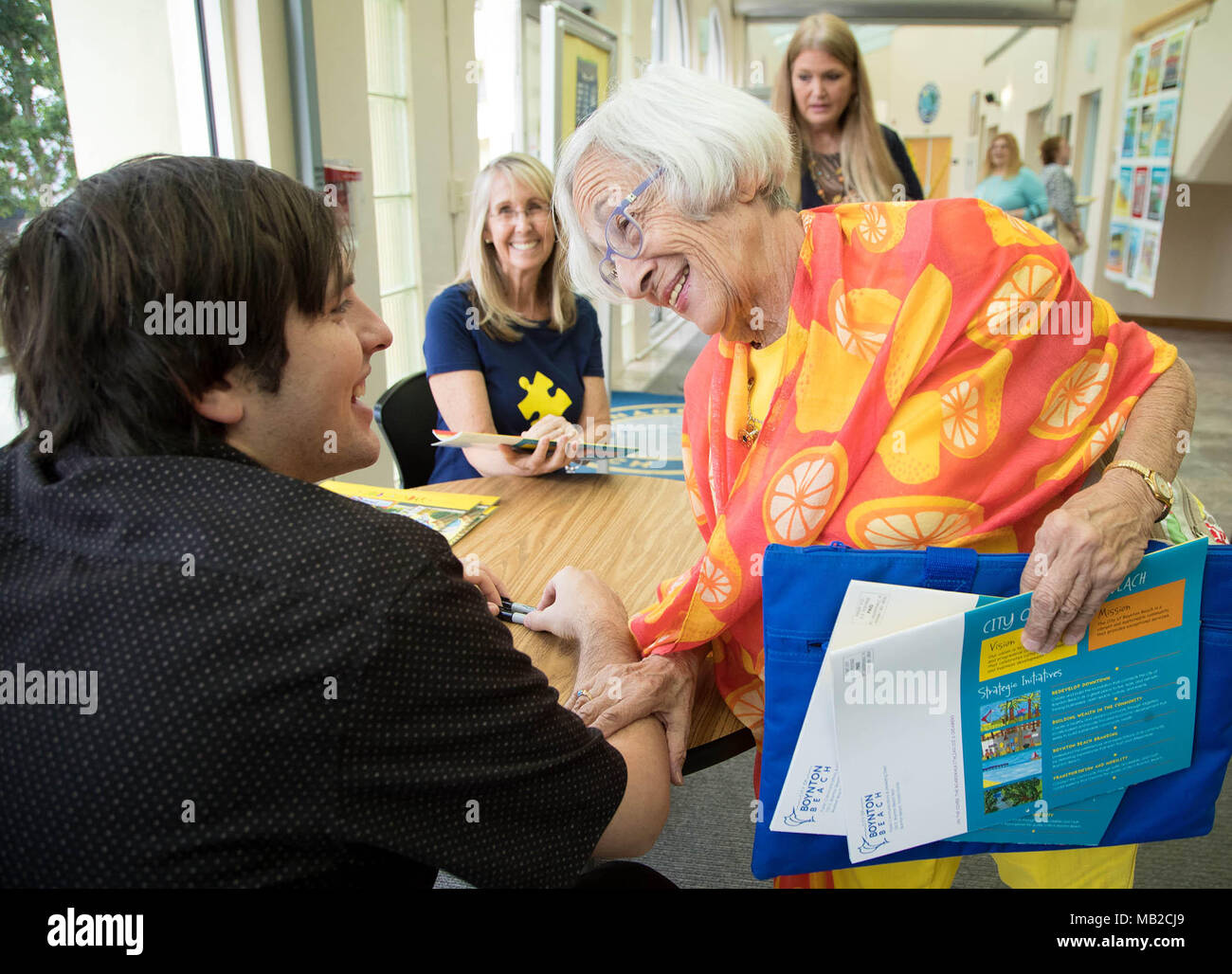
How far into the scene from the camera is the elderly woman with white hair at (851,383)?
1.25 metres

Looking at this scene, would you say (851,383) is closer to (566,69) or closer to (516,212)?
(516,212)

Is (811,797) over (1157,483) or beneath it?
beneath

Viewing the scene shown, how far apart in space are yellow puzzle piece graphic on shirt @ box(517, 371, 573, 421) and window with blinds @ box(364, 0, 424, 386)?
4.94 ft

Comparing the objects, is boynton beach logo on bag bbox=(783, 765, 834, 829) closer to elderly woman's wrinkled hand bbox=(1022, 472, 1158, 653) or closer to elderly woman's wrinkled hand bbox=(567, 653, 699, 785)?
elderly woman's wrinkled hand bbox=(567, 653, 699, 785)

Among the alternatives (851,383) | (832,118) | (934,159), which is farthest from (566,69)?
(934,159)

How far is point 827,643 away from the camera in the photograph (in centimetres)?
110

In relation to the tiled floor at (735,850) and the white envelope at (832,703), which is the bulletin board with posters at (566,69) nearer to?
the tiled floor at (735,850)

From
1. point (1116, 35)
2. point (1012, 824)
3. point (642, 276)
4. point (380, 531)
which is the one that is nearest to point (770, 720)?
point (1012, 824)

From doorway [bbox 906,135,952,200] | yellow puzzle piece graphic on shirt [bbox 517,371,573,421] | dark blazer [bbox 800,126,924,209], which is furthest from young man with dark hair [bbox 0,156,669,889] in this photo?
doorway [bbox 906,135,952,200]

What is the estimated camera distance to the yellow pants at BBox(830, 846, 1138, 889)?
126 centimetres

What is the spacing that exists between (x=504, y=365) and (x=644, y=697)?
1.55 m

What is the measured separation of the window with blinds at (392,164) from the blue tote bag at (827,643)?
10.3 feet

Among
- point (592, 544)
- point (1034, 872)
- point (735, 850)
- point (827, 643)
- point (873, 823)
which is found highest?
point (827, 643)
